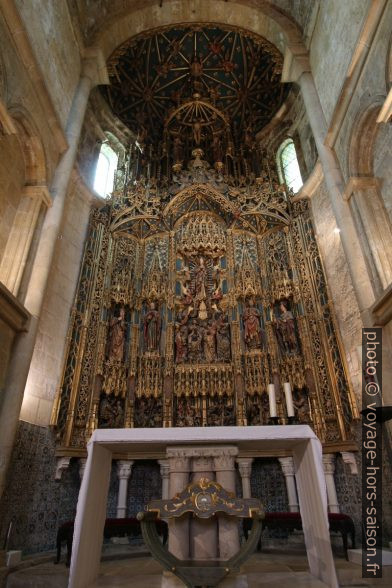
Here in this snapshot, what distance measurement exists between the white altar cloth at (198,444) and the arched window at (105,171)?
9.66m

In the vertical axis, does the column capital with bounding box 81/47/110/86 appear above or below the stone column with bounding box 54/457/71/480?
above

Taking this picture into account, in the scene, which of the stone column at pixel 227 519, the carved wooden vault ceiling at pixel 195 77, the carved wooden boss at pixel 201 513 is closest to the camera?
the carved wooden boss at pixel 201 513

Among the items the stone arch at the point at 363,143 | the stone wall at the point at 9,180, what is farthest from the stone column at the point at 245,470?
the stone arch at the point at 363,143

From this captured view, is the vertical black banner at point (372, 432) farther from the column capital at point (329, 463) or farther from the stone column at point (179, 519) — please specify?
the stone column at point (179, 519)

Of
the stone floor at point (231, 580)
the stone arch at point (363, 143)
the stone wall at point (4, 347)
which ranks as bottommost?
the stone floor at point (231, 580)

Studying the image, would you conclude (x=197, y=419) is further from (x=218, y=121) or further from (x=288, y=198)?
(x=218, y=121)

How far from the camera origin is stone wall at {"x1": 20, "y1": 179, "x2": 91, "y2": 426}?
7566 mm

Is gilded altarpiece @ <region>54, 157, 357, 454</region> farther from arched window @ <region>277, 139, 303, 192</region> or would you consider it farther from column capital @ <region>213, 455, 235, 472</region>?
column capital @ <region>213, 455, 235, 472</region>

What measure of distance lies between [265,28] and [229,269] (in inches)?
373

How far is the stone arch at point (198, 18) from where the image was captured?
42.7 feet

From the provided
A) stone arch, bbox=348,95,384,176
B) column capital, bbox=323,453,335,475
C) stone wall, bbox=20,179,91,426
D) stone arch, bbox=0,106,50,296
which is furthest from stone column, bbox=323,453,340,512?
stone arch, bbox=0,106,50,296

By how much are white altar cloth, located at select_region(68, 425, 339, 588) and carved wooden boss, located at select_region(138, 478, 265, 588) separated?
59cm

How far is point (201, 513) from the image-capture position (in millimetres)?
3510

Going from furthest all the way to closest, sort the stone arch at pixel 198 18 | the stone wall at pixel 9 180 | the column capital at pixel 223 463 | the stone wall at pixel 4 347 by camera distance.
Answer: the stone arch at pixel 198 18
the stone wall at pixel 9 180
the stone wall at pixel 4 347
the column capital at pixel 223 463
